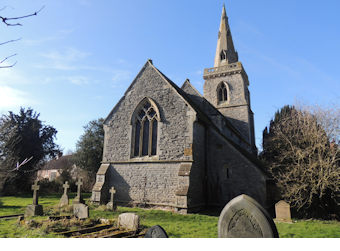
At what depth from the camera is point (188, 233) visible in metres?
7.18

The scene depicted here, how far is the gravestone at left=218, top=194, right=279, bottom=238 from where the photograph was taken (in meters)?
4.33

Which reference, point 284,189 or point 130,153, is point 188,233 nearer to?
point 284,189

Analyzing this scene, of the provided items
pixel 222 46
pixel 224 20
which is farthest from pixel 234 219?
pixel 224 20

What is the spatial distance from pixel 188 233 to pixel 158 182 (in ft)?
19.0

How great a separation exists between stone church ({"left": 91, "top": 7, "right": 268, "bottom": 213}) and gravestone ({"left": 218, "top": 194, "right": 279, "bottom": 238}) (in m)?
6.61

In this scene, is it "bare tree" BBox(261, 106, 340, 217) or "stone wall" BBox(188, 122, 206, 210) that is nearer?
"bare tree" BBox(261, 106, 340, 217)

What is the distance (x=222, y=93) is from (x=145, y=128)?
567 inches

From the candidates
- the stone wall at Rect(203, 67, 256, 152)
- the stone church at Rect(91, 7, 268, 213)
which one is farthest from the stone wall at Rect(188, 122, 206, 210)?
the stone wall at Rect(203, 67, 256, 152)

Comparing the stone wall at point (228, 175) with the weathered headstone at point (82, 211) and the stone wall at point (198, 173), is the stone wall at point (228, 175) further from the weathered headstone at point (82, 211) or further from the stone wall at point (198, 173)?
the weathered headstone at point (82, 211)

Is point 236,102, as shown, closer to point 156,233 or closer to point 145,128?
point 145,128

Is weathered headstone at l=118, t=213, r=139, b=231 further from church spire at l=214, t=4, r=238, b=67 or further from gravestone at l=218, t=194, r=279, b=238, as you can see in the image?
church spire at l=214, t=4, r=238, b=67

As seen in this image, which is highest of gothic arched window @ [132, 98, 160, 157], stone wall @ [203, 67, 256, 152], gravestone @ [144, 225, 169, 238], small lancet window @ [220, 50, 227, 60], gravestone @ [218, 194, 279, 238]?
small lancet window @ [220, 50, 227, 60]

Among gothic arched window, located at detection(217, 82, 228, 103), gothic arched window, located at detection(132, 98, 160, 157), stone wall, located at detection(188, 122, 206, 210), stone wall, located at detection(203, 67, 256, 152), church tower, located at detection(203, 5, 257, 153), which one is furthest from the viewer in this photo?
gothic arched window, located at detection(217, 82, 228, 103)

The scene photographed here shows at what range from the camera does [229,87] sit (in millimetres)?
24938
